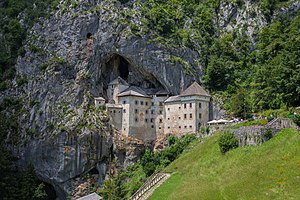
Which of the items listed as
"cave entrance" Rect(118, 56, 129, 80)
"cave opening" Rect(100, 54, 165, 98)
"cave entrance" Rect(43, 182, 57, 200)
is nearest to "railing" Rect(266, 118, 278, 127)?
"cave opening" Rect(100, 54, 165, 98)

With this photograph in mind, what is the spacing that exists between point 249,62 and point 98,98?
32.2 meters

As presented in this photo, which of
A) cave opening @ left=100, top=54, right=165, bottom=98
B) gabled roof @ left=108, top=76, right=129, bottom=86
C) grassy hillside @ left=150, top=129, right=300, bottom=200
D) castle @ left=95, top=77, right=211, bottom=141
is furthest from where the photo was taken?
cave opening @ left=100, top=54, right=165, bottom=98

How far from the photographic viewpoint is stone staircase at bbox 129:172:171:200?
4658cm

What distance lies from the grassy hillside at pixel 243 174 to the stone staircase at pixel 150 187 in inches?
52.8

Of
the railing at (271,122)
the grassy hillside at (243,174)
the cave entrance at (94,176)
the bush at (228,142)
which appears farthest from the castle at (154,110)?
the bush at (228,142)

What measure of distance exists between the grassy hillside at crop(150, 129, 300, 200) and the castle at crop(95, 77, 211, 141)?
18817 millimetres

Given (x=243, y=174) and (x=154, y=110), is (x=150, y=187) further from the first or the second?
(x=154, y=110)

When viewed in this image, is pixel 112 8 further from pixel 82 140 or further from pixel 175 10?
pixel 82 140

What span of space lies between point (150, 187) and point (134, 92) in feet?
92.7

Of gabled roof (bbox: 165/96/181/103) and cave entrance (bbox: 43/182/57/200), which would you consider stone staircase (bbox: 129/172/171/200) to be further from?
→ cave entrance (bbox: 43/182/57/200)

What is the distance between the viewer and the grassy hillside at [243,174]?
36375mm

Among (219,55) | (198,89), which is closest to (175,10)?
(219,55)

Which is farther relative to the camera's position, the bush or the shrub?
the bush

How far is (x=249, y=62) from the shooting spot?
82.2m
